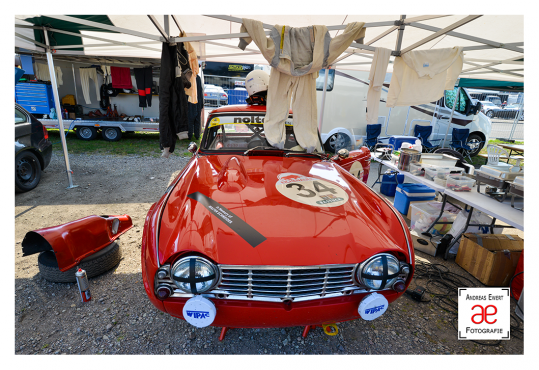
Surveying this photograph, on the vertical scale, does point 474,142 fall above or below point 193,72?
below

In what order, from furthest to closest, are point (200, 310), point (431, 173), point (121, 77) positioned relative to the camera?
1. point (121, 77)
2. point (431, 173)
3. point (200, 310)

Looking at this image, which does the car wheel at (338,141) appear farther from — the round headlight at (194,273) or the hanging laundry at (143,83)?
the round headlight at (194,273)

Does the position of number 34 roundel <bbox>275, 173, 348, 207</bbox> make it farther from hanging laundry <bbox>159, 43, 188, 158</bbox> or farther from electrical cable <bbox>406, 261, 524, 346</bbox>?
hanging laundry <bbox>159, 43, 188, 158</bbox>

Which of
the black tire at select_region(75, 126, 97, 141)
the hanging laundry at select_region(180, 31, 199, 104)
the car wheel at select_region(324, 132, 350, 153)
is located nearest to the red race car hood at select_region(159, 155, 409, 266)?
the hanging laundry at select_region(180, 31, 199, 104)

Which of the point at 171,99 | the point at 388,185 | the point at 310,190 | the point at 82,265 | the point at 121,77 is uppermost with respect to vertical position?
the point at 121,77

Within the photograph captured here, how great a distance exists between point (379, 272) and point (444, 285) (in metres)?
1.85

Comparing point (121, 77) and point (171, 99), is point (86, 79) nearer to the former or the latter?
point (121, 77)

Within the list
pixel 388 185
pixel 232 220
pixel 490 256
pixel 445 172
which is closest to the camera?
pixel 232 220

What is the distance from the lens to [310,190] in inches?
87.3

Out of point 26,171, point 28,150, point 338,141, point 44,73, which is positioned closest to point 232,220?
point 28,150

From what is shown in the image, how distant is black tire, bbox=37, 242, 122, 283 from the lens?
101 inches

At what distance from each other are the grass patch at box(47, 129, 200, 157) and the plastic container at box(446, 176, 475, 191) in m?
6.84

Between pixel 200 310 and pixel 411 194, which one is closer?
pixel 200 310

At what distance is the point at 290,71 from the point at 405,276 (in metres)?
2.16
